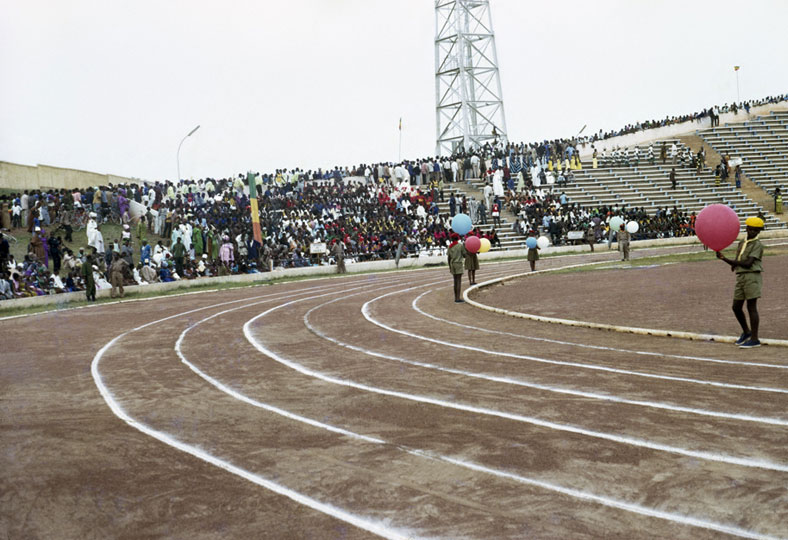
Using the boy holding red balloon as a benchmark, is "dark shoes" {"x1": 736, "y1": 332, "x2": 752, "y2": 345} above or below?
below

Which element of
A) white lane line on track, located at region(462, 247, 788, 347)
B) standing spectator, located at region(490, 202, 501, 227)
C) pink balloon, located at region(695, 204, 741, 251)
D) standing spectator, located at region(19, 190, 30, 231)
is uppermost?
standing spectator, located at region(19, 190, 30, 231)

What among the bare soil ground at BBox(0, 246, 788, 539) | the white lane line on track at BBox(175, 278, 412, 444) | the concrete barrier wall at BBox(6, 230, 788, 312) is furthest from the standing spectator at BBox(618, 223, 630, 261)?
the white lane line on track at BBox(175, 278, 412, 444)

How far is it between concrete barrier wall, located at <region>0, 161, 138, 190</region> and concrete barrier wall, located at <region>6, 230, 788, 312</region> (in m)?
20.0

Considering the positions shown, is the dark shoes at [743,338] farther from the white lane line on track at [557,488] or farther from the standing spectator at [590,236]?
the standing spectator at [590,236]

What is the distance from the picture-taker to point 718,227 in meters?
10.1

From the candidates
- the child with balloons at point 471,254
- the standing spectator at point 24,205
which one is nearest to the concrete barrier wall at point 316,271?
the standing spectator at point 24,205

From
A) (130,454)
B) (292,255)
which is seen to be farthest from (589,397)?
(292,255)

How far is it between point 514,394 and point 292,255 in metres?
25.5

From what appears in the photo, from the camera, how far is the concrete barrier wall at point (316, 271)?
23797mm

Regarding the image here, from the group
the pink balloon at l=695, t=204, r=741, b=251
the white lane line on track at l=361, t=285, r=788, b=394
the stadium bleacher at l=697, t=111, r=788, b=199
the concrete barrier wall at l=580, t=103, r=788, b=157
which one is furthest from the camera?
the concrete barrier wall at l=580, t=103, r=788, b=157

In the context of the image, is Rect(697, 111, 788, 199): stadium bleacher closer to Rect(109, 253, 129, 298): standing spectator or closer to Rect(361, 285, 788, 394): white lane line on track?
Rect(109, 253, 129, 298): standing spectator

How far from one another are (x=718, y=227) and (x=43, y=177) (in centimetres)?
4390

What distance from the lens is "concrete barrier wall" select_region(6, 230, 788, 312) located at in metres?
23.8

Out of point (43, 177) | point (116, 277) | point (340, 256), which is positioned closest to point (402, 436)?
point (116, 277)
